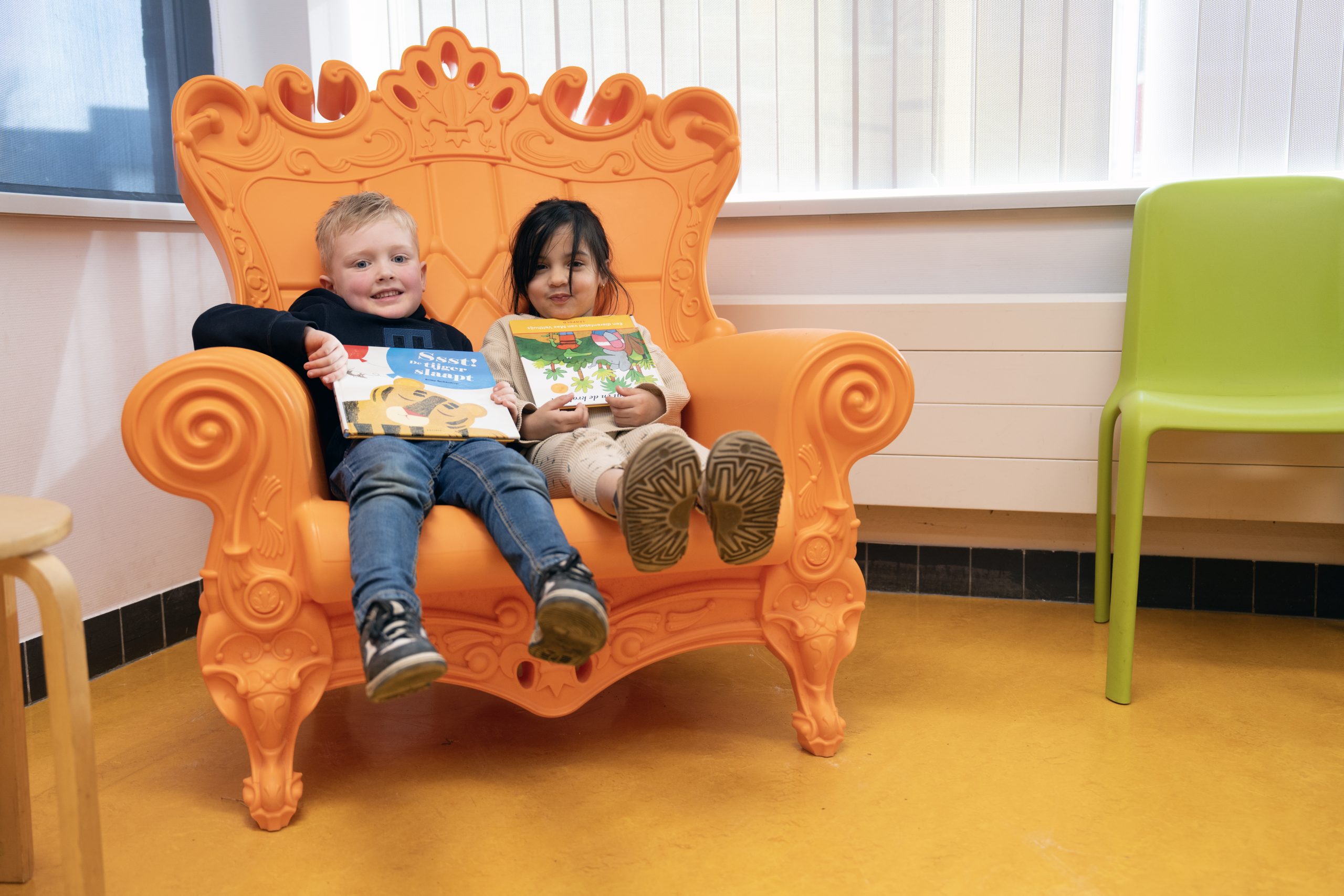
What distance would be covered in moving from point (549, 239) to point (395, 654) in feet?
2.79

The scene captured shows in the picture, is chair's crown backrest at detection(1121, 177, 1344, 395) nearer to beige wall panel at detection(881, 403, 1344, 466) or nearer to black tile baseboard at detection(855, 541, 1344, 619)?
beige wall panel at detection(881, 403, 1344, 466)

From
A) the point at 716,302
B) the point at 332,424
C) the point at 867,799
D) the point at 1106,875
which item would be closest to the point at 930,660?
the point at 867,799

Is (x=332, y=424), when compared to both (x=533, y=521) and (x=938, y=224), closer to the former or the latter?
(x=533, y=521)

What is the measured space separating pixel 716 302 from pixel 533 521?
115 centimetres

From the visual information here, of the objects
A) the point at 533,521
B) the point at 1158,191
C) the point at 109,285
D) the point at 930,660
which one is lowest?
the point at 930,660

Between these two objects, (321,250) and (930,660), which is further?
(930,660)

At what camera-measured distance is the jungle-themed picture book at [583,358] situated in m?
1.51

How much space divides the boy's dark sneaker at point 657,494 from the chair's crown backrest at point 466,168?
725mm

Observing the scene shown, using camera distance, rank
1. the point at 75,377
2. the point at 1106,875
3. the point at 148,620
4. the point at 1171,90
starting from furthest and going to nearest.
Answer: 1. the point at 1171,90
2. the point at 148,620
3. the point at 75,377
4. the point at 1106,875

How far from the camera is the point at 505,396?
1.44 metres

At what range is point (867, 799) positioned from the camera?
1.28 metres

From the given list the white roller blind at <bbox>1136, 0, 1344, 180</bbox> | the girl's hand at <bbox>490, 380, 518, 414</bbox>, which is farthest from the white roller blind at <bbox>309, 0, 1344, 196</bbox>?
the girl's hand at <bbox>490, 380, 518, 414</bbox>

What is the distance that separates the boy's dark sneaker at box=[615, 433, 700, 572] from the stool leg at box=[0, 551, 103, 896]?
22.3 inches

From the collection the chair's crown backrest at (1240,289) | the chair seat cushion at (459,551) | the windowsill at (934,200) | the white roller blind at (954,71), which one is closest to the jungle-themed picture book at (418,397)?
the chair seat cushion at (459,551)
